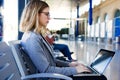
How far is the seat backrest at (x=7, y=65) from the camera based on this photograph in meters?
1.73

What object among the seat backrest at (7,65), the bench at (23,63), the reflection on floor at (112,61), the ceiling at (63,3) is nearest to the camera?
the seat backrest at (7,65)

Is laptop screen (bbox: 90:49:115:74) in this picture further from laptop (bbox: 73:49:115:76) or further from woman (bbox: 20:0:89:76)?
woman (bbox: 20:0:89:76)

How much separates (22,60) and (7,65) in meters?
0.17

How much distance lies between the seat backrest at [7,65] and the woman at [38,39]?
13 centimetres

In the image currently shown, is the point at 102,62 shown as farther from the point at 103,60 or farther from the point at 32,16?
the point at 32,16

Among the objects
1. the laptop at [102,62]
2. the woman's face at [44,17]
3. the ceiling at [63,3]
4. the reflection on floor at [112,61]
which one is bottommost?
the reflection on floor at [112,61]

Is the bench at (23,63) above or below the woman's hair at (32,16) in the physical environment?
below

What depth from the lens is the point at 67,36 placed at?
4078cm

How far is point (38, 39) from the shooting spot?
2023 millimetres

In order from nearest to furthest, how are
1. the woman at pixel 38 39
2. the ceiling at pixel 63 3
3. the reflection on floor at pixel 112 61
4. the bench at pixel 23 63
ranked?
1. the bench at pixel 23 63
2. the woman at pixel 38 39
3. the reflection on floor at pixel 112 61
4. the ceiling at pixel 63 3

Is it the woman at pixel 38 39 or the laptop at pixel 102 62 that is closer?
the woman at pixel 38 39

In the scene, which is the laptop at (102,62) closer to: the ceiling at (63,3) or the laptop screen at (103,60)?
the laptop screen at (103,60)

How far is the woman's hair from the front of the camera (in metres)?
2.06

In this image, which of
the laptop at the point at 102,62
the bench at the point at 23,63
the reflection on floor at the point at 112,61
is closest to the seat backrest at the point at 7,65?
the bench at the point at 23,63
